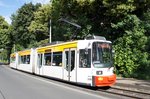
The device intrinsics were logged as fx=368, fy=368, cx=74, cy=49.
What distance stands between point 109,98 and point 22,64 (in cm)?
3055

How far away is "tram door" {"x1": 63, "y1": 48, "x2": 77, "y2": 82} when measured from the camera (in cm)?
2416

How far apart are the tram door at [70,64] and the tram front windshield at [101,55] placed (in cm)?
215

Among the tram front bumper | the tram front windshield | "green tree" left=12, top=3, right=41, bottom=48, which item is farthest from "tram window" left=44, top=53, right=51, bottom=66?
"green tree" left=12, top=3, right=41, bottom=48

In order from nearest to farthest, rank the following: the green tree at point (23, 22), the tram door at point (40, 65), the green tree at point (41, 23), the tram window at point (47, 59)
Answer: the tram window at point (47, 59) < the tram door at point (40, 65) < the green tree at point (41, 23) < the green tree at point (23, 22)

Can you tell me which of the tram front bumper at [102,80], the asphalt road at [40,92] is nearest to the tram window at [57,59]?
the asphalt road at [40,92]

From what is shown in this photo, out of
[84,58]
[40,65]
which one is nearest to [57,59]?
[84,58]

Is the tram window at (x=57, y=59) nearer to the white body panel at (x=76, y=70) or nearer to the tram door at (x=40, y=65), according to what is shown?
the white body panel at (x=76, y=70)

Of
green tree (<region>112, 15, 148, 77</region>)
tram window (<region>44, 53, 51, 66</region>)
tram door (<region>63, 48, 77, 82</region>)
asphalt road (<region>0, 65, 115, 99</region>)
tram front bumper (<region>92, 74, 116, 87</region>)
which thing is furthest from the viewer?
green tree (<region>112, 15, 148, 77</region>)

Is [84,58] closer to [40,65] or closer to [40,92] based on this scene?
[40,92]

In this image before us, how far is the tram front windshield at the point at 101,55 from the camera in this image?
72.9ft

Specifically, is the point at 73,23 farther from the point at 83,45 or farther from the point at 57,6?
the point at 83,45

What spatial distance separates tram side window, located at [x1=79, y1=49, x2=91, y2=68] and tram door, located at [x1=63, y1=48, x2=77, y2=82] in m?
0.91

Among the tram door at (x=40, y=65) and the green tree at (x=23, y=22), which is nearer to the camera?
the tram door at (x=40, y=65)

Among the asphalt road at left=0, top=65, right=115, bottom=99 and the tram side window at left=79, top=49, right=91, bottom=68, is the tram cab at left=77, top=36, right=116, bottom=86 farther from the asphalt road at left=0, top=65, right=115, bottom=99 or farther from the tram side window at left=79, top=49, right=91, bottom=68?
the asphalt road at left=0, top=65, right=115, bottom=99
